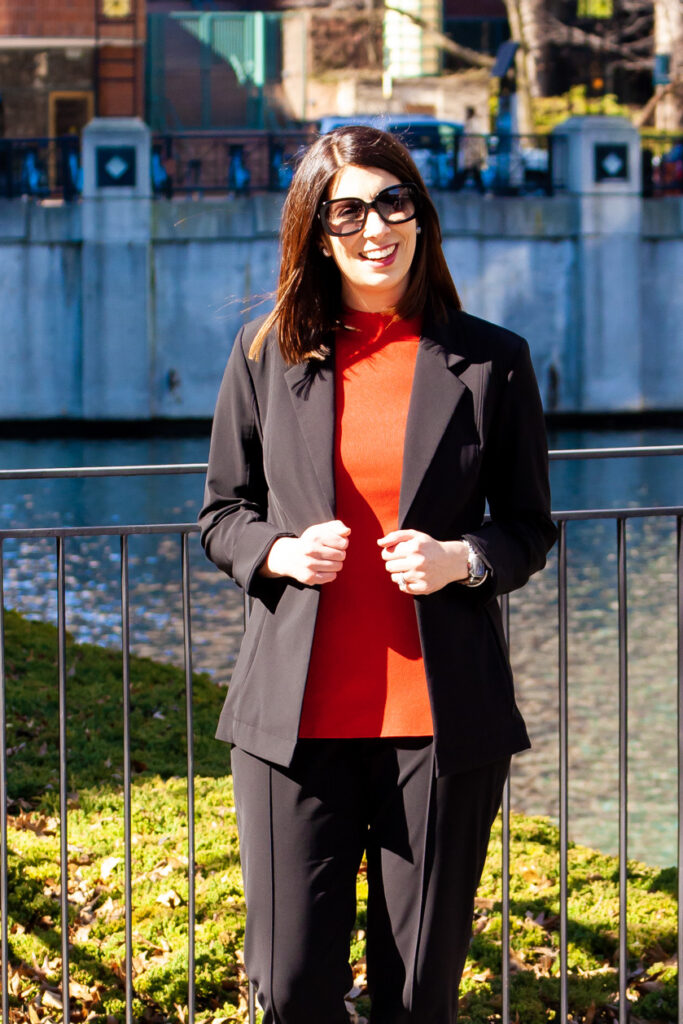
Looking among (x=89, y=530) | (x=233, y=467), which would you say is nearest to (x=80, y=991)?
(x=89, y=530)

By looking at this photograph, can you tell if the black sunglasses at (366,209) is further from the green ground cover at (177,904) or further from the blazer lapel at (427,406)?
the green ground cover at (177,904)

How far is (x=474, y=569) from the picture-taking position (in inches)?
101

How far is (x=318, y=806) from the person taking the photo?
2555 millimetres

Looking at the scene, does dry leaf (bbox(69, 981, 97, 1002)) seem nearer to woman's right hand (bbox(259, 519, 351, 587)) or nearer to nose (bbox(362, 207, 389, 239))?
woman's right hand (bbox(259, 519, 351, 587))

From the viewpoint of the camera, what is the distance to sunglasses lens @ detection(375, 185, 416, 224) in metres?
2.59

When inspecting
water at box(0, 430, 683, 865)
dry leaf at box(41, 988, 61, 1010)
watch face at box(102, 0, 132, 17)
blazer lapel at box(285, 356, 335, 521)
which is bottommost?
water at box(0, 430, 683, 865)

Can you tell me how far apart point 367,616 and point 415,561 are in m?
0.16

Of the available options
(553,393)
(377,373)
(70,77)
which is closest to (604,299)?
(553,393)

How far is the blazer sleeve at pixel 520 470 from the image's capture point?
269 centimetres

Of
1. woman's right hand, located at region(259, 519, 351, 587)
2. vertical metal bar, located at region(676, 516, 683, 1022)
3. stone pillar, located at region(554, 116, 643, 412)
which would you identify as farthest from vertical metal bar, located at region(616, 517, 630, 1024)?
stone pillar, located at region(554, 116, 643, 412)

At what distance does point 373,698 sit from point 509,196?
26.1m

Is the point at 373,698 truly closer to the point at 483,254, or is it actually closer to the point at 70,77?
the point at 483,254

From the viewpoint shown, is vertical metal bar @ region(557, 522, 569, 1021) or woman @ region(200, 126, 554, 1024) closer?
woman @ region(200, 126, 554, 1024)

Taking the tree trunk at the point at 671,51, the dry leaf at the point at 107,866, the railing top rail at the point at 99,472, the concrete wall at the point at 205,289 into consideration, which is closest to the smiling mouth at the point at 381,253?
the railing top rail at the point at 99,472
